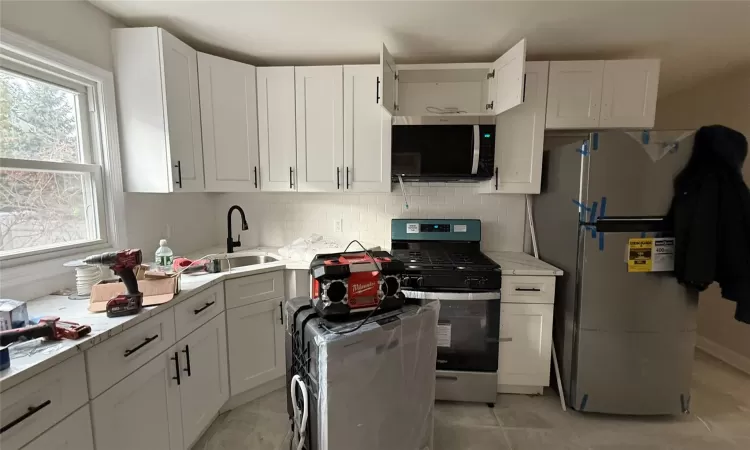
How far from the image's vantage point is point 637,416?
6.60ft

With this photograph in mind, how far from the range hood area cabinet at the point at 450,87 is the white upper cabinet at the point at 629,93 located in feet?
2.55

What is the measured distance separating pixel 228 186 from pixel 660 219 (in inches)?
109

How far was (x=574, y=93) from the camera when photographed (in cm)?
220

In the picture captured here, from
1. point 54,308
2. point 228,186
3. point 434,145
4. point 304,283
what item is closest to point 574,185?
point 434,145

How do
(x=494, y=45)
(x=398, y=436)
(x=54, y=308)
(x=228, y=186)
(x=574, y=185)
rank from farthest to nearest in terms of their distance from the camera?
(x=228, y=186), (x=494, y=45), (x=574, y=185), (x=54, y=308), (x=398, y=436)

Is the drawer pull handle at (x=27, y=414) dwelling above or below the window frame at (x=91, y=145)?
below

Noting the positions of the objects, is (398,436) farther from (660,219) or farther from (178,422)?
(660,219)

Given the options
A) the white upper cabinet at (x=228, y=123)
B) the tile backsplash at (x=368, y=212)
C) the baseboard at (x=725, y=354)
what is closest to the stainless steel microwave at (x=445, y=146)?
the tile backsplash at (x=368, y=212)

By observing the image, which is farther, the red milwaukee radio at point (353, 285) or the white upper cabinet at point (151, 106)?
the white upper cabinet at point (151, 106)

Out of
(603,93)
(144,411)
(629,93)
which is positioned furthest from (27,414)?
(629,93)

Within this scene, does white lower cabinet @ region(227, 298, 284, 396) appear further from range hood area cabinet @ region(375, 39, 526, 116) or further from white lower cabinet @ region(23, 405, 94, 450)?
range hood area cabinet @ region(375, 39, 526, 116)

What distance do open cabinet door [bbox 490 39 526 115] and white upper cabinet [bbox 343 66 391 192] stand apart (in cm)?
77

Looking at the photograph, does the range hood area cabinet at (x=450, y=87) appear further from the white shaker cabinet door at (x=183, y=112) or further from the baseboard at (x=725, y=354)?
the baseboard at (x=725, y=354)

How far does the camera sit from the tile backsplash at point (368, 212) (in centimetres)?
265
